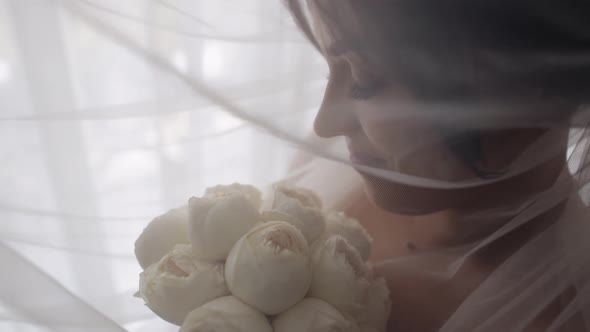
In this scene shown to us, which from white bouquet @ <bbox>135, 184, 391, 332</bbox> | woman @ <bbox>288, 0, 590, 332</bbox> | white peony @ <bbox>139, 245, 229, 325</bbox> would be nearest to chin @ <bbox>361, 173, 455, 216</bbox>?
woman @ <bbox>288, 0, 590, 332</bbox>

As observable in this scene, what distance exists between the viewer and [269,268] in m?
0.48

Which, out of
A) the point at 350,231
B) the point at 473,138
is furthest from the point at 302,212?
the point at 473,138

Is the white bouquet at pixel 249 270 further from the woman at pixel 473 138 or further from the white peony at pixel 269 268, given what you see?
the woman at pixel 473 138

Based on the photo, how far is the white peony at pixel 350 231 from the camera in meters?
0.60

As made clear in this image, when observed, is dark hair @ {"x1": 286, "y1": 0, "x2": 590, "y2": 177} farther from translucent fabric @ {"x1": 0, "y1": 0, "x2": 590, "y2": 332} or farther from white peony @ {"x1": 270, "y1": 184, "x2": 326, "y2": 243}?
white peony @ {"x1": 270, "y1": 184, "x2": 326, "y2": 243}

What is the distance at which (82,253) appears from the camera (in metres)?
0.59

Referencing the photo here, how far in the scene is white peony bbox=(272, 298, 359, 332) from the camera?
19.6 inches

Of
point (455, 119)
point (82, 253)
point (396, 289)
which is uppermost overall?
point (455, 119)

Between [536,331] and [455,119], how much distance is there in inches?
10.5

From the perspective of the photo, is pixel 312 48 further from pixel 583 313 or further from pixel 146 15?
pixel 583 313

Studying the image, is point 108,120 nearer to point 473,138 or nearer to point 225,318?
point 225,318

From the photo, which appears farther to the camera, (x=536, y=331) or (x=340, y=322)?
(x=536, y=331)

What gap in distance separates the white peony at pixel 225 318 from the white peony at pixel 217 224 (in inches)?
1.8

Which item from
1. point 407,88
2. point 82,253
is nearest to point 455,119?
point 407,88
